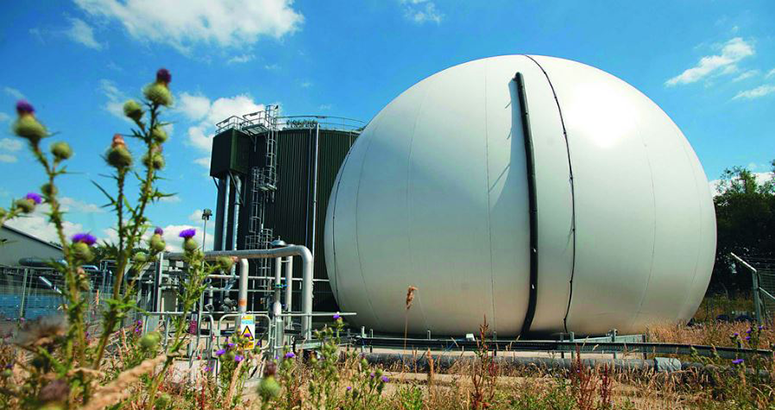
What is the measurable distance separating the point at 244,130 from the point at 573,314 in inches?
711

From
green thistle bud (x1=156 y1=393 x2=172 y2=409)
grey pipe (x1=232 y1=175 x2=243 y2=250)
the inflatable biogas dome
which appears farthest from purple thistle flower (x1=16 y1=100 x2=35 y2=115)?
grey pipe (x1=232 y1=175 x2=243 y2=250)

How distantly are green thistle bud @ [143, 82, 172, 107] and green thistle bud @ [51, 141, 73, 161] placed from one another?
322mm

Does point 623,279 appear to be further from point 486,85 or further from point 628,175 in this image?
point 486,85

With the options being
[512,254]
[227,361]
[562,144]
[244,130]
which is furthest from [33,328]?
[244,130]

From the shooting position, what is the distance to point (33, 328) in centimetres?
135

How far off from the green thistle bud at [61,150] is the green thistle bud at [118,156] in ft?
0.39

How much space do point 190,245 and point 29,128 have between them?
3.38 feet

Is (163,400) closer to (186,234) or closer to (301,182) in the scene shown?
(186,234)

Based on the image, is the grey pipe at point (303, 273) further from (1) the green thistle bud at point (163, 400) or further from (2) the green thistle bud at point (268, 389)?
(2) the green thistle bud at point (268, 389)

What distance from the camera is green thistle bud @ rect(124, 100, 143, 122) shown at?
1650 millimetres

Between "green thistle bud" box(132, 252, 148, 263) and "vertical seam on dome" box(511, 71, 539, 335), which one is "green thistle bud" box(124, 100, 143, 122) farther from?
"vertical seam on dome" box(511, 71, 539, 335)

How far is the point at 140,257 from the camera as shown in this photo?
233 cm

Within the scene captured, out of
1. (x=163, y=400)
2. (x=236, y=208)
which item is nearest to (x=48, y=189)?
(x=163, y=400)

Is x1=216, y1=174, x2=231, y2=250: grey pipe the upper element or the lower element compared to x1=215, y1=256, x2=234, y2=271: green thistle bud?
upper
